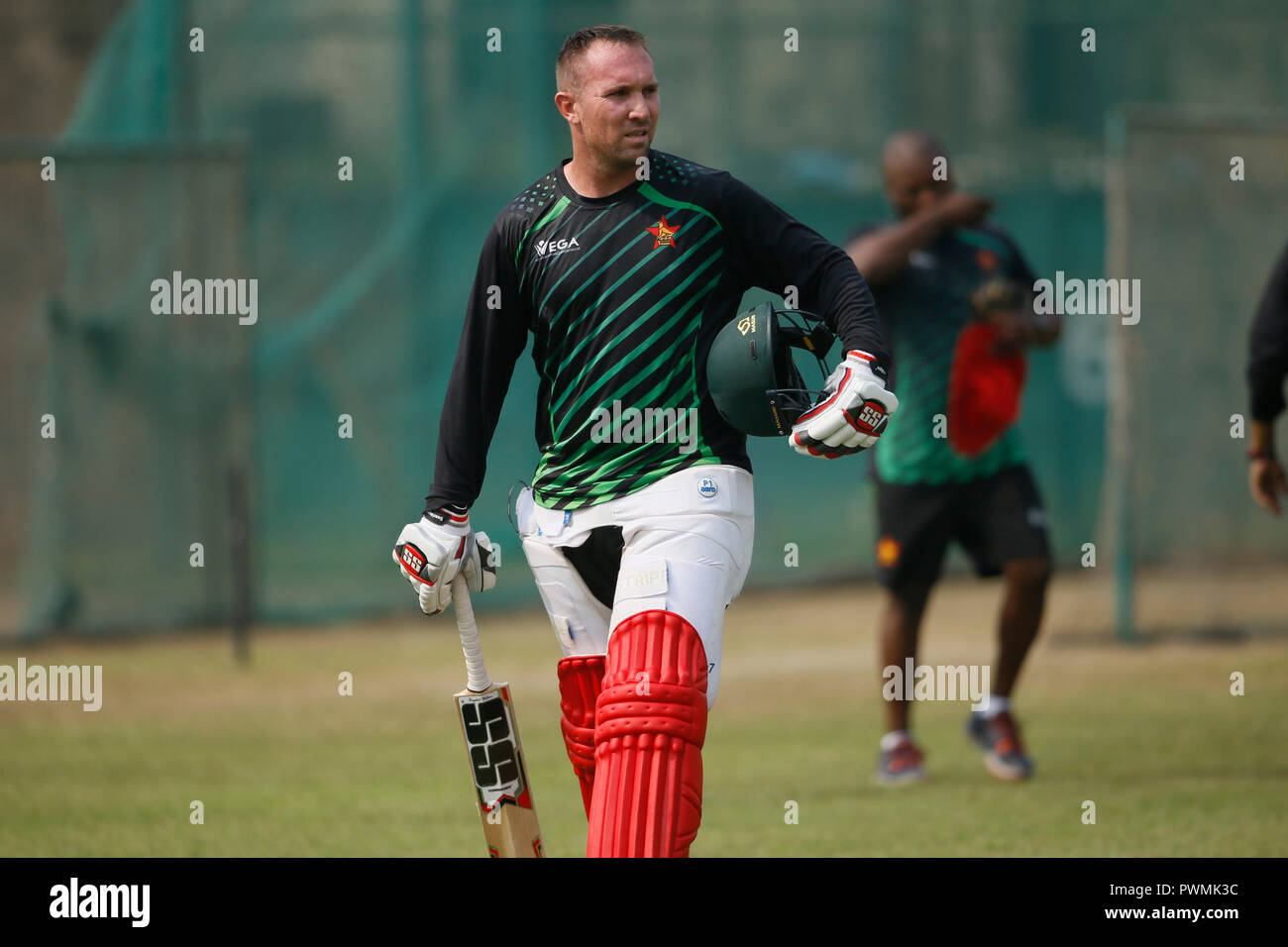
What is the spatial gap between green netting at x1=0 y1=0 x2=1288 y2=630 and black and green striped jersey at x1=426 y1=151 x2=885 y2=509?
24.0ft

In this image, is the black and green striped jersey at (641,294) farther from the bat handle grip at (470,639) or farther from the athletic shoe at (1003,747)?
the athletic shoe at (1003,747)

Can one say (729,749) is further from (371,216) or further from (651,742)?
(371,216)

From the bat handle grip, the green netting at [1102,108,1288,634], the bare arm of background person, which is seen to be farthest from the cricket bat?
the green netting at [1102,108,1288,634]

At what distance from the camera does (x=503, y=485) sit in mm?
12906

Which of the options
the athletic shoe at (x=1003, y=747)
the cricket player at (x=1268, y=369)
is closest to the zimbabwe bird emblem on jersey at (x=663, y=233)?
the cricket player at (x=1268, y=369)

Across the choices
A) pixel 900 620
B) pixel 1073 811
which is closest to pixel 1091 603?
pixel 900 620

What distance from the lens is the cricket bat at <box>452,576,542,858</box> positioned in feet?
15.8

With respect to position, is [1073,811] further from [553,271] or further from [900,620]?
[553,271]

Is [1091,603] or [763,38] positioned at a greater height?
[763,38]

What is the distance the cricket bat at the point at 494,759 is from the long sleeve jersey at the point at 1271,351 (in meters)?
3.25

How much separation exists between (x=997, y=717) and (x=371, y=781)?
277 centimetres

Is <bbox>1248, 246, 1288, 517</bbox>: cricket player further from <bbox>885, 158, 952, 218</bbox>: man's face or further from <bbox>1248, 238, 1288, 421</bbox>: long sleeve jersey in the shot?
<bbox>885, 158, 952, 218</bbox>: man's face

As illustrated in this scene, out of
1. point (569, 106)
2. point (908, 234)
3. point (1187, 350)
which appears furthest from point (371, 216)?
point (569, 106)
